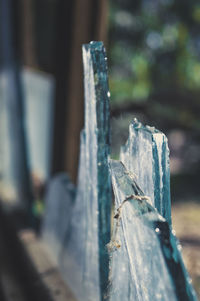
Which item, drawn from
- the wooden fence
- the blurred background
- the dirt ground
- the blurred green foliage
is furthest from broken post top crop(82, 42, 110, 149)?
the blurred green foliage

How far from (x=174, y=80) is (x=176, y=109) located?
0.27 metres

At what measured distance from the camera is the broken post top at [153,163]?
11.8 inches

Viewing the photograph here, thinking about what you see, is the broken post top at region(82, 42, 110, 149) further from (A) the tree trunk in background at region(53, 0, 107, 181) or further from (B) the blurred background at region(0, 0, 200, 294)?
(A) the tree trunk in background at region(53, 0, 107, 181)

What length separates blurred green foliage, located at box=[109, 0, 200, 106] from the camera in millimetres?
1654

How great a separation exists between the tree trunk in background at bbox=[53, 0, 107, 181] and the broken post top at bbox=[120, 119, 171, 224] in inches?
29.7

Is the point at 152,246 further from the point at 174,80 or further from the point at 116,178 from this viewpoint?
the point at 174,80

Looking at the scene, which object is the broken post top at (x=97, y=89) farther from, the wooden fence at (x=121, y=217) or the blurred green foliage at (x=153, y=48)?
the blurred green foliage at (x=153, y=48)

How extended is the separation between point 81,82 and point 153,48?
0.78m

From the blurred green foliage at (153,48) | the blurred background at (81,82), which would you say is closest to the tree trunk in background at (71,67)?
the blurred background at (81,82)

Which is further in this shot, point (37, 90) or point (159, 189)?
point (37, 90)

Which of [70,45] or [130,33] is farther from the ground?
[130,33]

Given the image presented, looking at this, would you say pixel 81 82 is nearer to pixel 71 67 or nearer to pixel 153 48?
pixel 71 67

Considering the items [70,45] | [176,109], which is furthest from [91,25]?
[176,109]

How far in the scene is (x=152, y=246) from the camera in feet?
0.84
